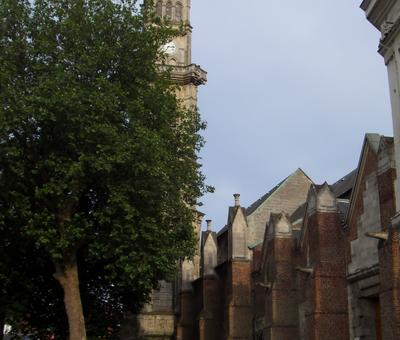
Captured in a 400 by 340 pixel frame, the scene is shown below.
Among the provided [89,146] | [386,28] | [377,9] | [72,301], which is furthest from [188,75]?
[386,28]

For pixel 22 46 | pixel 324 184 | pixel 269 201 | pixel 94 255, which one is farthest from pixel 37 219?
pixel 269 201

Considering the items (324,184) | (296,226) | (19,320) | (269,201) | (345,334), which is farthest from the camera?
(269,201)

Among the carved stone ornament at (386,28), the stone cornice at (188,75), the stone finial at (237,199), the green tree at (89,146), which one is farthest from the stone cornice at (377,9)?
the stone cornice at (188,75)

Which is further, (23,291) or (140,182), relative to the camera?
(23,291)

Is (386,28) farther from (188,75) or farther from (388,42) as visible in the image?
(188,75)

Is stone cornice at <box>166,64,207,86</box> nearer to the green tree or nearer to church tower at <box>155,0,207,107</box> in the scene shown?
church tower at <box>155,0,207,107</box>

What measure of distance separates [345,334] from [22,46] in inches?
588

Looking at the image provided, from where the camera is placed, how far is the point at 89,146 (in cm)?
2275

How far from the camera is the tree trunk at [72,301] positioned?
22.6 meters

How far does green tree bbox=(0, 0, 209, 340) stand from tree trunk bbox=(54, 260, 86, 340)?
0.12 feet

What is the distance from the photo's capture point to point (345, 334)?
71.8ft

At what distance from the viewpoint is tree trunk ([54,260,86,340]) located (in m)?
22.6

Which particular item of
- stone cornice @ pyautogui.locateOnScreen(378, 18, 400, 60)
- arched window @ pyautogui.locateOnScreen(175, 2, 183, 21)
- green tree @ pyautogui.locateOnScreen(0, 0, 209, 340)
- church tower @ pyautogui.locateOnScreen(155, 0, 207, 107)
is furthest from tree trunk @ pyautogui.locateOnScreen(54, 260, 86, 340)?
arched window @ pyautogui.locateOnScreen(175, 2, 183, 21)

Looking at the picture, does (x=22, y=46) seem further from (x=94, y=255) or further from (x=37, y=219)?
(x=94, y=255)
